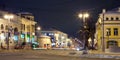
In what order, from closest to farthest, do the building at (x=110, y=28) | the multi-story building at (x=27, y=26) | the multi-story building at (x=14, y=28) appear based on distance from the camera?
the building at (x=110, y=28)
the multi-story building at (x=14, y=28)
the multi-story building at (x=27, y=26)

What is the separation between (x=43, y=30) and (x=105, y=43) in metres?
98.1

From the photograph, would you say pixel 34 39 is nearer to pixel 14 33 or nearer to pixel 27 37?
pixel 27 37

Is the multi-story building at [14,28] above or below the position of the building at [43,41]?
above

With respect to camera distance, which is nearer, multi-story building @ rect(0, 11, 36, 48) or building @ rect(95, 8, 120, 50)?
building @ rect(95, 8, 120, 50)

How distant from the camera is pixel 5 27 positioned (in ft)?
331

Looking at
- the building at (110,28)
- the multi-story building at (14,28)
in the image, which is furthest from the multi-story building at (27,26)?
the building at (110,28)

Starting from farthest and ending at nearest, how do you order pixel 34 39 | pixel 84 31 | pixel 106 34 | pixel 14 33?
1. pixel 34 39
2. pixel 14 33
3. pixel 106 34
4. pixel 84 31

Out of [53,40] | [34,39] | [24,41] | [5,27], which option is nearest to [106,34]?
[5,27]

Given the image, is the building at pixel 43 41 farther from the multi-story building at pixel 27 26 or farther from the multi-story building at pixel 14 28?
the multi-story building at pixel 14 28

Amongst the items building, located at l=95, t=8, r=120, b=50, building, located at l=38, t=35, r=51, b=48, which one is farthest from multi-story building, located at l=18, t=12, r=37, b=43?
building, located at l=95, t=8, r=120, b=50

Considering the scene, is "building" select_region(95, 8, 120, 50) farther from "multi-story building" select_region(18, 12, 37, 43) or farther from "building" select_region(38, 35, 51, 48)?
"building" select_region(38, 35, 51, 48)

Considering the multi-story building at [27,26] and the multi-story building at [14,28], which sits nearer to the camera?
the multi-story building at [14,28]

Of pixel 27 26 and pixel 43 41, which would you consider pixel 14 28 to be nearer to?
pixel 27 26

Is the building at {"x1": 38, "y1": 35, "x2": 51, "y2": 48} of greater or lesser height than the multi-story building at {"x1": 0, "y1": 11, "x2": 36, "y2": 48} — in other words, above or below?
below
